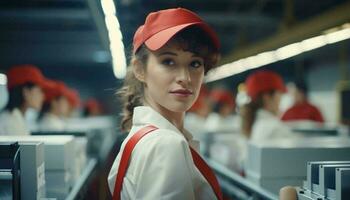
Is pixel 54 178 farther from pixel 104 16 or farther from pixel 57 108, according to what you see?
pixel 57 108

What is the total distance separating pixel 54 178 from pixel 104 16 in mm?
820

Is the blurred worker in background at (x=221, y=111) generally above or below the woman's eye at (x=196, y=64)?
below

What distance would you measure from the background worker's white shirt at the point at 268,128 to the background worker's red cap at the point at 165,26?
2208 mm

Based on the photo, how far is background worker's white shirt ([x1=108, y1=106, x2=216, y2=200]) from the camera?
118cm

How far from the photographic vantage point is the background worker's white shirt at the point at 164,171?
1177mm

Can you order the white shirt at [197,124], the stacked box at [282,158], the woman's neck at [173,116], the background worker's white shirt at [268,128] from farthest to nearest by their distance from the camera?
1. the white shirt at [197,124]
2. the background worker's white shirt at [268,128]
3. the stacked box at [282,158]
4. the woman's neck at [173,116]

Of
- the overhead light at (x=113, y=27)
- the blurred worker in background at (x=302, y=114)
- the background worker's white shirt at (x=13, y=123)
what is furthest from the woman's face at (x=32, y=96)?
the blurred worker in background at (x=302, y=114)

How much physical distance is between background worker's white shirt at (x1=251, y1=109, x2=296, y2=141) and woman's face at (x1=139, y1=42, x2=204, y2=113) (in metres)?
2.18

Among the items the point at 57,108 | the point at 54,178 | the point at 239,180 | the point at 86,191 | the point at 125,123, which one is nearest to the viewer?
the point at 125,123

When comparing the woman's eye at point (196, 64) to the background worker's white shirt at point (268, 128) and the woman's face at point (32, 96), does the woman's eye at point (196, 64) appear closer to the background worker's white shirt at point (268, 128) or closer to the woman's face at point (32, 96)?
the woman's face at point (32, 96)

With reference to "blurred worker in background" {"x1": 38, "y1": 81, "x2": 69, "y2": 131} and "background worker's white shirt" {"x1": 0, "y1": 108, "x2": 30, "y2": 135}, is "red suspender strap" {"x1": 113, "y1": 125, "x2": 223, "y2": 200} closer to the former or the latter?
"background worker's white shirt" {"x1": 0, "y1": 108, "x2": 30, "y2": 135}

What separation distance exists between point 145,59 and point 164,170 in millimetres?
356

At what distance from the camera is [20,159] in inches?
61.5

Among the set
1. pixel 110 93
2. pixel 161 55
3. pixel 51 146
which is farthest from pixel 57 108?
pixel 161 55
